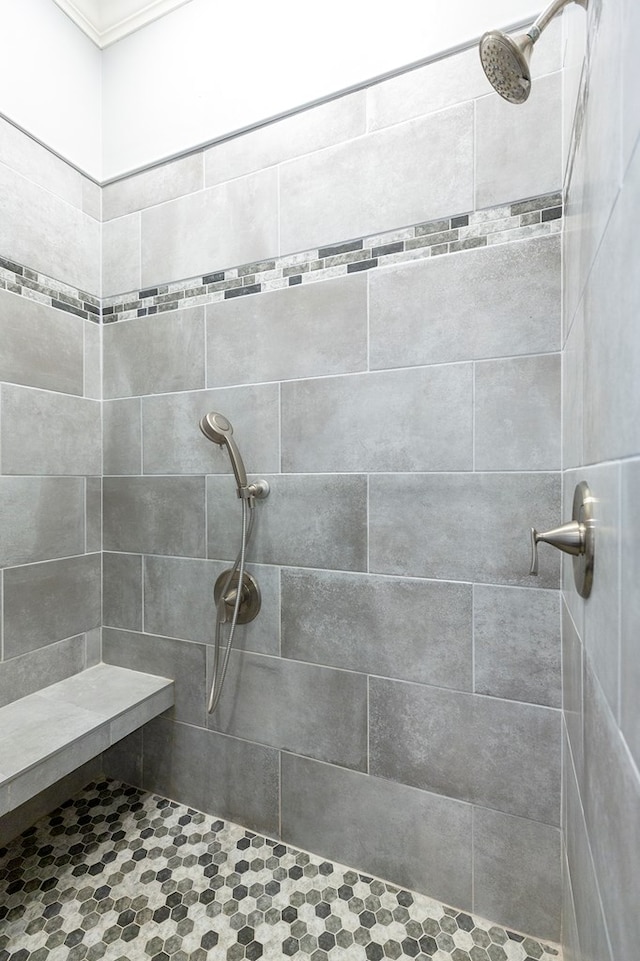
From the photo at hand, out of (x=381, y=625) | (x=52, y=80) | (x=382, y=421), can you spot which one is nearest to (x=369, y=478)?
(x=382, y=421)

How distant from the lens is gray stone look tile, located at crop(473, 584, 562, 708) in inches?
42.4

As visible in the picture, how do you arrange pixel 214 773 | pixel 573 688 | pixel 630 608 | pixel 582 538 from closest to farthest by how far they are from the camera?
1. pixel 630 608
2. pixel 582 538
3. pixel 573 688
4. pixel 214 773

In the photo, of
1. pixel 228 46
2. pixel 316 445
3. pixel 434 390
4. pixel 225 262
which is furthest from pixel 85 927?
pixel 228 46

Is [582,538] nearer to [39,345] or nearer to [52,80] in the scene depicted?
[39,345]

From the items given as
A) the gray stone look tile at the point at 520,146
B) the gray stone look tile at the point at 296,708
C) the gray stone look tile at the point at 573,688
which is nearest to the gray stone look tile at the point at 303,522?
the gray stone look tile at the point at 296,708

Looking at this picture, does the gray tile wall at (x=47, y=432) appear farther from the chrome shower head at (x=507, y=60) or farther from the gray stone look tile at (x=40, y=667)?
the chrome shower head at (x=507, y=60)

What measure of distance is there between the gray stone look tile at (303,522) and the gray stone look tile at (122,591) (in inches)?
14.1

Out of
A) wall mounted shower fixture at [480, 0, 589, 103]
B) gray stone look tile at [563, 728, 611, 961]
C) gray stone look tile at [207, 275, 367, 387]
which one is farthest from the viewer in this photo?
gray stone look tile at [207, 275, 367, 387]

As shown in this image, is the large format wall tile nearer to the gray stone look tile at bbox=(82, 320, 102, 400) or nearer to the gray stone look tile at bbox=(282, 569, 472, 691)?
the gray stone look tile at bbox=(82, 320, 102, 400)

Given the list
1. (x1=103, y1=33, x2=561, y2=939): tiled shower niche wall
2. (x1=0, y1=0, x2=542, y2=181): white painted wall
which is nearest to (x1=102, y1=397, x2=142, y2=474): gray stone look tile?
(x1=103, y1=33, x2=561, y2=939): tiled shower niche wall

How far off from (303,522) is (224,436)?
1.05 ft

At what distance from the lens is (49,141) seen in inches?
59.7

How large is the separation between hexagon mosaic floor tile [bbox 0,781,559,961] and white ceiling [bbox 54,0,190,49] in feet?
8.33

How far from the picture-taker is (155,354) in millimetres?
1561
